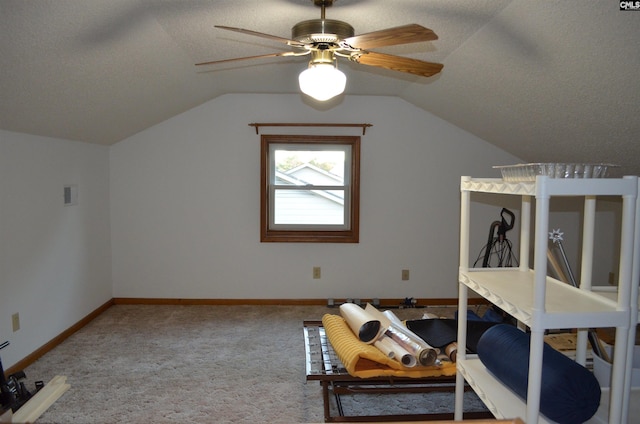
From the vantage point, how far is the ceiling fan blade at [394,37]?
1.79m

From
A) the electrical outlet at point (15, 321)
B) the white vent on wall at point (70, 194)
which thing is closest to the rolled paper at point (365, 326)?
the electrical outlet at point (15, 321)

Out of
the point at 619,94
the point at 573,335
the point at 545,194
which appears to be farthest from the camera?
the point at 573,335

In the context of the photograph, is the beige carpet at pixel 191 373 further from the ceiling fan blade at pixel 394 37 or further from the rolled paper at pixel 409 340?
the ceiling fan blade at pixel 394 37

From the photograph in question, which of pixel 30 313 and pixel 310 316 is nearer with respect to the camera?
pixel 30 313

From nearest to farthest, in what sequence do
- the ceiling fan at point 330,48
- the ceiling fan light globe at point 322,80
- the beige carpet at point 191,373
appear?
1. the ceiling fan at point 330,48
2. the ceiling fan light globe at point 322,80
3. the beige carpet at point 191,373

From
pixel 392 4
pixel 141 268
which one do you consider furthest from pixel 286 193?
pixel 392 4

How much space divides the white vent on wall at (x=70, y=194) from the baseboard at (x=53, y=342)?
3.64 feet

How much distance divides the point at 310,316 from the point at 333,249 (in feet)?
2.59

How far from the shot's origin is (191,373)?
3.27 metres

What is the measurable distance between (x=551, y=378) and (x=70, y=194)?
3.93 m

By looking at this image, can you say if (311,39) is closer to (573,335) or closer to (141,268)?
(573,335)

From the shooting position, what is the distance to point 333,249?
4.90 metres

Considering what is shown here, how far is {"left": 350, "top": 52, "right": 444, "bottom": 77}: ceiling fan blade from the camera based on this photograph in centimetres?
225

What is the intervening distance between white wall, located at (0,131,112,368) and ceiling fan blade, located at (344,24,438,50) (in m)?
2.58
